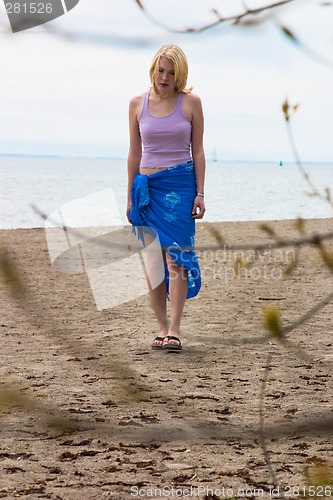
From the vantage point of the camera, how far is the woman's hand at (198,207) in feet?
15.8

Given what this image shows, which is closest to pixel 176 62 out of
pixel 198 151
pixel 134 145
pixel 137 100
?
pixel 137 100

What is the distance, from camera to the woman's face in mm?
4414

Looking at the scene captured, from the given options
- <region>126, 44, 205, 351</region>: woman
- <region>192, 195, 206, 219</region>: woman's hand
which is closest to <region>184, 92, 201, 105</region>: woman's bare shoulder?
<region>126, 44, 205, 351</region>: woman

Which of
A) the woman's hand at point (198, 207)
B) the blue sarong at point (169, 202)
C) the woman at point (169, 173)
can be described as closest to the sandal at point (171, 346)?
the woman at point (169, 173)

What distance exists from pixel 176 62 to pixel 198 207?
0.92m

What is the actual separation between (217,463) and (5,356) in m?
2.43

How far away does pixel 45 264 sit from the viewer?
33.2 ft

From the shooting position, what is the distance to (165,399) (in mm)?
3090

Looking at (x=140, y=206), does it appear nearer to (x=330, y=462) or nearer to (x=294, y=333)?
(x=294, y=333)

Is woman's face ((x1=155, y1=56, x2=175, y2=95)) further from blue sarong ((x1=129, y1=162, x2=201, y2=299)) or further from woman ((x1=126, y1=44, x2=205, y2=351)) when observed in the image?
blue sarong ((x1=129, y1=162, x2=201, y2=299))

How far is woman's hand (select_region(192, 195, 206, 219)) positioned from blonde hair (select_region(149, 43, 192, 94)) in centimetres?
66

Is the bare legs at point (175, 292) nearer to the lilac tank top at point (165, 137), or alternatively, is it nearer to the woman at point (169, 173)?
the woman at point (169, 173)

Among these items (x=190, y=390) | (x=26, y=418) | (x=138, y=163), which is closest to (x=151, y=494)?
(x=26, y=418)

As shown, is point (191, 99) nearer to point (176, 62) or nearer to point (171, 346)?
point (176, 62)
